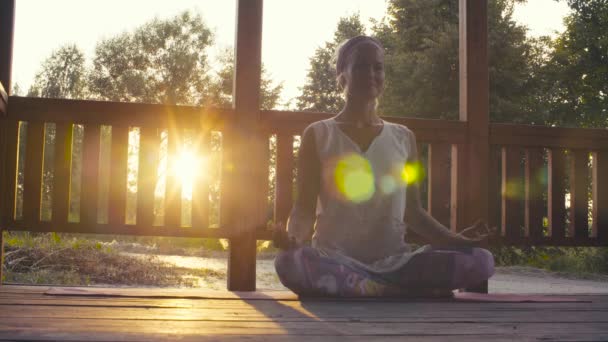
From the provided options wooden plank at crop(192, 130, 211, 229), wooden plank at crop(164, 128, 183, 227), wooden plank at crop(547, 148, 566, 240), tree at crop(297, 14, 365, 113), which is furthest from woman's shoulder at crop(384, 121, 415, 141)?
tree at crop(297, 14, 365, 113)

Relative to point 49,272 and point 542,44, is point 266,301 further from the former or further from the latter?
point 542,44

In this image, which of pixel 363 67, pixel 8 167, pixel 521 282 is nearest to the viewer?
pixel 363 67

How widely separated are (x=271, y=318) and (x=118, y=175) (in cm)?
178

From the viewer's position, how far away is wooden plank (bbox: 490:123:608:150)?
154 inches

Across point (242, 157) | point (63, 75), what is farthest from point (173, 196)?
point (63, 75)

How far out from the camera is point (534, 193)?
394 cm

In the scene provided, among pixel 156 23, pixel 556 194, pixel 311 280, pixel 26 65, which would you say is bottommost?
pixel 311 280

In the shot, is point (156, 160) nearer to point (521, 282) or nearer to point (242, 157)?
point (242, 157)

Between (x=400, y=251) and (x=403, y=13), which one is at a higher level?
(x=403, y=13)

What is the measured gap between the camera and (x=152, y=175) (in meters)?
3.56

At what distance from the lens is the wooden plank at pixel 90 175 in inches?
138

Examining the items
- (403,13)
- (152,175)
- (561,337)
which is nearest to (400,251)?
(561,337)

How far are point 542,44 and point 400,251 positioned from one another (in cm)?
1909

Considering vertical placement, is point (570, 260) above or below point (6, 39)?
below
